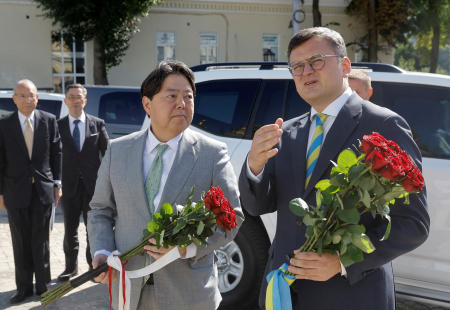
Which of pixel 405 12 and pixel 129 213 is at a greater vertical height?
pixel 405 12

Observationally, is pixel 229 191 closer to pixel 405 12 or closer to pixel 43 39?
pixel 43 39

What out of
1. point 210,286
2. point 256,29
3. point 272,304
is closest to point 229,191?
point 210,286

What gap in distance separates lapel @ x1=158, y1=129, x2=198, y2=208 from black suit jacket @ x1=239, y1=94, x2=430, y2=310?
45 cm

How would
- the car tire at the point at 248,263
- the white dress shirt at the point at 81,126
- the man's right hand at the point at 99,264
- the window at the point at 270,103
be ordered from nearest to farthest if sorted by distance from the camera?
1. the man's right hand at the point at 99,264
2. the car tire at the point at 248,263
3. the window at the point at 270,103
4. the white dress shirt at the point at 81,126

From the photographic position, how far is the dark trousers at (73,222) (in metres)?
6.00

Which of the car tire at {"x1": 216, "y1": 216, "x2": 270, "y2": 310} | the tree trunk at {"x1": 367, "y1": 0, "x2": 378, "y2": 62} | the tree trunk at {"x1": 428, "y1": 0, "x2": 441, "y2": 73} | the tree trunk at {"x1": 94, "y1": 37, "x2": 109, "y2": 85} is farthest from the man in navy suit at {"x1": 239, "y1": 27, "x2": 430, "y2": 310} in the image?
the tree trunk at {"x1": 428, "y1": 0, "x2": 441, "y2": 73}

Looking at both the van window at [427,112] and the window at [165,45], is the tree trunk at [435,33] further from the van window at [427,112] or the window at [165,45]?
the van window at [427,112]

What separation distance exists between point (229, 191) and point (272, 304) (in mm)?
746

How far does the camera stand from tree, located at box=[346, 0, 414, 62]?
2511 centimetres

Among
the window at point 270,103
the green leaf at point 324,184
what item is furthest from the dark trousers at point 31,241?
the green leaf at point 324,184

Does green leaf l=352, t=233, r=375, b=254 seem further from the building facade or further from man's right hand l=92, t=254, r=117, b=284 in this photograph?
the building facade

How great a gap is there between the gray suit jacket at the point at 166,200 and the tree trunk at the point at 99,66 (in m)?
20.4

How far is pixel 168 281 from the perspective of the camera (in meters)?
2.66

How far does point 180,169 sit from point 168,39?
2343 cm
